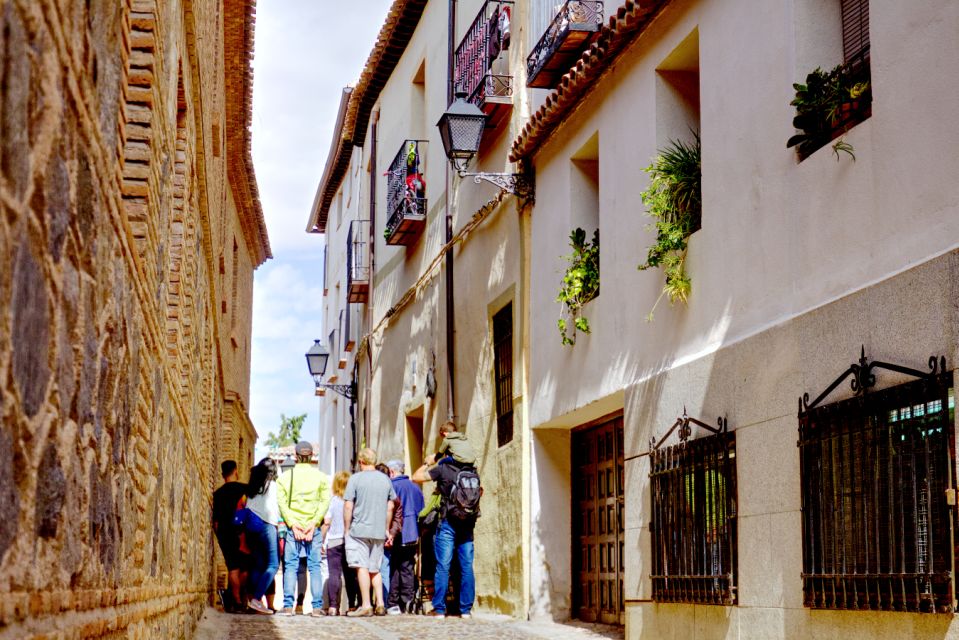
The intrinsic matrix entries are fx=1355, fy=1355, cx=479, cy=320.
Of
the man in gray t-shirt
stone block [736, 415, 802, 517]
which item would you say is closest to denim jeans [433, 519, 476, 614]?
the man in gray t-shirt

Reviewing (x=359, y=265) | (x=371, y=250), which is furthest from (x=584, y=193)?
(x=359, y=265)

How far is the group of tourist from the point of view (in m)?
12.8

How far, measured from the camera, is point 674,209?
31.3 ft

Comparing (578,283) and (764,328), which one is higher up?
(578,283)

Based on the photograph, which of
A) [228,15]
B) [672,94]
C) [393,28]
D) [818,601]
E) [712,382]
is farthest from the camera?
[393,28]

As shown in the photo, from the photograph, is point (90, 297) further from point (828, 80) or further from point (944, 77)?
point (828, 80)

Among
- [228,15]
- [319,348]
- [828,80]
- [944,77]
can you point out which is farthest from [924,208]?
[319,348]

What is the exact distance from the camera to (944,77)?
6090 mm

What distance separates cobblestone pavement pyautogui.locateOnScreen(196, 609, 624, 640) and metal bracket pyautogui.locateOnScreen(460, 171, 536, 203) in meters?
4.10

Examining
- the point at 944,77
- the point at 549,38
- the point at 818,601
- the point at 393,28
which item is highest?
the point at 393,28

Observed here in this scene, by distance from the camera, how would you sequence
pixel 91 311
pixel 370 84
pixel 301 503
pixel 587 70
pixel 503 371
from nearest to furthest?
pixel 91 311 < pixel 587 70 < pixel 301 503 < pixel 503 371 < pixel 370 84

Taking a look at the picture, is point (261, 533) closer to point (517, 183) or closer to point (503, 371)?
point (503, 371)

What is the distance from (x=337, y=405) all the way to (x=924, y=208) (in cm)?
2440

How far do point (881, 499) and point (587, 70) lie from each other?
5629 mm
